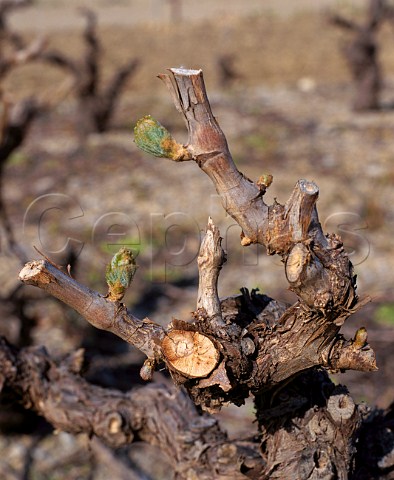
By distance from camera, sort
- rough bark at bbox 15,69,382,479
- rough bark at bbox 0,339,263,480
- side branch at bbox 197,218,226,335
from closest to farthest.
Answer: rough bark at bbox 15,69,382,479, side branch at bbox 197,218,226,335, rough bark at bbox 0,339,263,480

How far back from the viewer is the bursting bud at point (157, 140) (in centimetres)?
155

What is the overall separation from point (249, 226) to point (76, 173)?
7368mm

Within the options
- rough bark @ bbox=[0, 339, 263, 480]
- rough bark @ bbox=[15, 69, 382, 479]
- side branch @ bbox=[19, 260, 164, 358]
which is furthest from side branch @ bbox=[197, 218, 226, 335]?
rough bark @ bbox=[0, 339, 263, 480]

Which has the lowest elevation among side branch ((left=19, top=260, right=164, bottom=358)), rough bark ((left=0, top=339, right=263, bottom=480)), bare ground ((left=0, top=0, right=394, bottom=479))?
bare ground ((left=0, top=0, right=394, bottom=479))

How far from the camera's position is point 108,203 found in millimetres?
7828

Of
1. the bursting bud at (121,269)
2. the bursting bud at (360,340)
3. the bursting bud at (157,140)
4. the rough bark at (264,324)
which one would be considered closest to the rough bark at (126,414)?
the rough bark at (264,324)

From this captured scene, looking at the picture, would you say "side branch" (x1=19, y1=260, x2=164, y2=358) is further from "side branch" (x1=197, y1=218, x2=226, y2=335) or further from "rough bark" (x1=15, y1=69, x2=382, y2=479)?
"side branch" (x1=197, y1=218, x2=226, y2=335)

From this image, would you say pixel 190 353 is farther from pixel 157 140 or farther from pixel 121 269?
pixel 157 140

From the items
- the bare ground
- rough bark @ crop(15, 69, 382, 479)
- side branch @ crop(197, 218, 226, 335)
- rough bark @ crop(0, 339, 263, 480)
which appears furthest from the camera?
the bare ground

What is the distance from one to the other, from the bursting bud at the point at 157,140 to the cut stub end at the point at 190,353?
1.34 ft

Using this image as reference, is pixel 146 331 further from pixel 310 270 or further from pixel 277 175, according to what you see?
pixel 277 175

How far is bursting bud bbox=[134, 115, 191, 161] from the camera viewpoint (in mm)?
1553

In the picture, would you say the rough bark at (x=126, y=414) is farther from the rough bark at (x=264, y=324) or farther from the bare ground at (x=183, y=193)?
the bare ground at (x=183, y=193)

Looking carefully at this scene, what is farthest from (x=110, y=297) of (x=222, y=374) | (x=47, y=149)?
(x=47, y=149)
